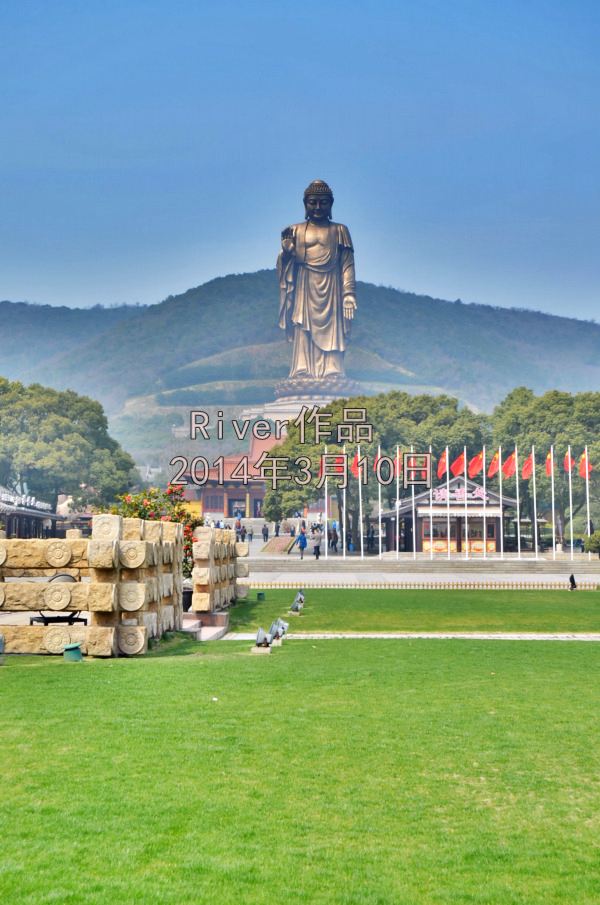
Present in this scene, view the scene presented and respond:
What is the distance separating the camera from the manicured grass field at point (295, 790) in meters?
7.11

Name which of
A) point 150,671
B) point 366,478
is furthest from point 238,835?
point 366,478

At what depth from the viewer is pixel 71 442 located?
283 ft

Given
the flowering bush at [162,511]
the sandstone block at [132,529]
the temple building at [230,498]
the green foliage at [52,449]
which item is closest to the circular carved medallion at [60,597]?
the sandstone block at [132,529]

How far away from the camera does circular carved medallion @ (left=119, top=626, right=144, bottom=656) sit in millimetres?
18328

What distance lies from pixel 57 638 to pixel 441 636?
397 inches

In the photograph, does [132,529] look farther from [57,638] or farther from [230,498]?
[230,498]

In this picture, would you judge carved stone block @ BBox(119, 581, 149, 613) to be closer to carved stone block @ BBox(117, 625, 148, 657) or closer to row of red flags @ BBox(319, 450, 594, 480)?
carved stone block @ BBox(117, 625, 148, 657)

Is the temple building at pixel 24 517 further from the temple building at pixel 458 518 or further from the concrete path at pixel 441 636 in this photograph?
the concrete path at pixel 441 636

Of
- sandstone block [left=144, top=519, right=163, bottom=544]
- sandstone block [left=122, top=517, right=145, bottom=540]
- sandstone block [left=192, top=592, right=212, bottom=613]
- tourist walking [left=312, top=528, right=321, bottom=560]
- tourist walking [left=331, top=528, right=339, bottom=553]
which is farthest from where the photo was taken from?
tourist walking [left=331, top=528, right=339, bottom=553]

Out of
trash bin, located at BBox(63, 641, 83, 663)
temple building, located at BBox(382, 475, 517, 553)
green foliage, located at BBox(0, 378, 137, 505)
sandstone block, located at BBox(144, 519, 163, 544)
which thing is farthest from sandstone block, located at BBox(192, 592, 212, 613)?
green foliage, located at BBox(0, 378, 137, 505)

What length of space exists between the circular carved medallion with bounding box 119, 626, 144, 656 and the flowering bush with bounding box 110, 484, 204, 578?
43.5 feet

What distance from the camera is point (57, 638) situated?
59.0 feet

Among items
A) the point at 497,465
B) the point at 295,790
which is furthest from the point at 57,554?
the point at 497,465

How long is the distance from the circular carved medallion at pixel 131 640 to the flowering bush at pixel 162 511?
13.3 meters
